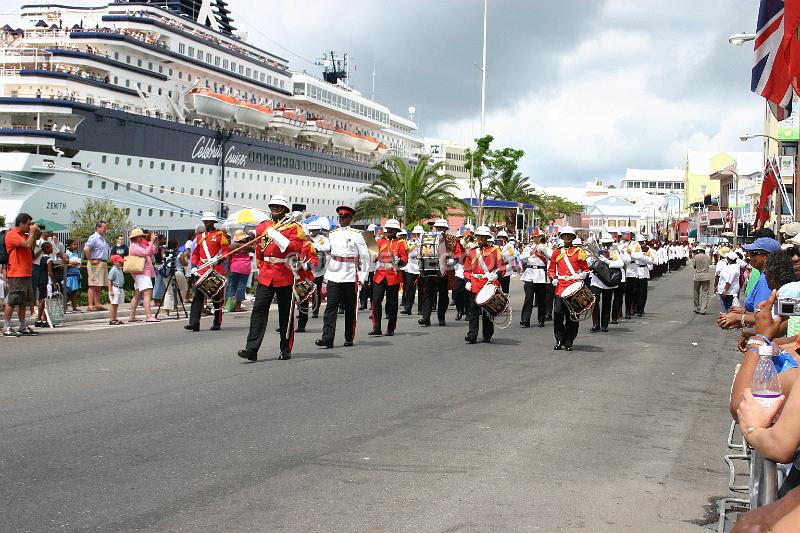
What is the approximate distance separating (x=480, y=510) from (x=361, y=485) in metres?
0.84

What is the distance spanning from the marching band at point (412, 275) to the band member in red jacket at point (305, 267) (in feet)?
0.09

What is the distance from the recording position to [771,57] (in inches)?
490

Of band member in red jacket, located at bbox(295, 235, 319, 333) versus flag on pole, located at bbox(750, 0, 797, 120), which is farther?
band member in red jacket, located at bbox(295, 235, 319, 333)

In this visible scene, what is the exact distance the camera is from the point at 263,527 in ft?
16.6

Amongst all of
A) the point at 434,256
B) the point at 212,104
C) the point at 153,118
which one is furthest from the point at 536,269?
the point at 212,104

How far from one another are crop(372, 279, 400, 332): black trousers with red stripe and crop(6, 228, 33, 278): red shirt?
18.5 ft

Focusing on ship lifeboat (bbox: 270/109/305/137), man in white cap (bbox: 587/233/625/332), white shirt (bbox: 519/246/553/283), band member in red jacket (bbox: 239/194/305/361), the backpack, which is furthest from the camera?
ship lifeboat (bbox: 270/109/305/137)

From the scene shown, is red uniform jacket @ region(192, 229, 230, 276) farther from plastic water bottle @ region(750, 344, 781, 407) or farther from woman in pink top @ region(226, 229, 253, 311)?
plastic water bottle @ region(750, 344, 781, 407)

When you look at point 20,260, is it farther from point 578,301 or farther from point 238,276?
point 578,301

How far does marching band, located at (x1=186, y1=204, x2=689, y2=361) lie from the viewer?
39.9 feet

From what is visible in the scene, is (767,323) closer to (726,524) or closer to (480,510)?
(726,524)

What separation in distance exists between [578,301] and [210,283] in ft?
19.0

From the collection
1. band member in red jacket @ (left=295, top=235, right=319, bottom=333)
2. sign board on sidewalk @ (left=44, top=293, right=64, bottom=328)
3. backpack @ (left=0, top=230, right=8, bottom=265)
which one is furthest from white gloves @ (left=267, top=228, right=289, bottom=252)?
sign board on sidewalk @ (left=44, top=293, right=64, bottom=328)

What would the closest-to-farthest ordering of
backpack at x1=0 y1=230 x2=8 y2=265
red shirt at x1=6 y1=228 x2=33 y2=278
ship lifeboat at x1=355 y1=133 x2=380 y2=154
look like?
red shirt at x1=6 y1=228 x2=33 y2=278, backpack at x1=0 y1=230 x2=8 y2=265, ship lifeboat at x1=355 y1=133 x2=380 y2=154
